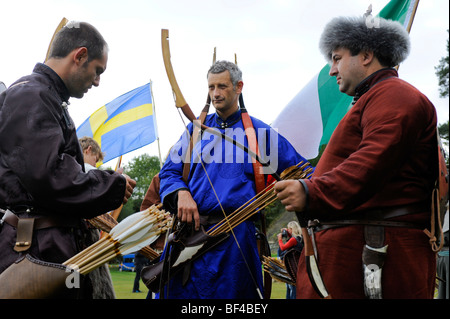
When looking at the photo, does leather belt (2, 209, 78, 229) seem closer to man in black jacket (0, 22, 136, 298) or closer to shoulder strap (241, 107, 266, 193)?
man in black jacket (0, 22, 136, 298)

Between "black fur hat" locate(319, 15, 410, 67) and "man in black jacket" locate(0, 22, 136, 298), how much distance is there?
1464mm

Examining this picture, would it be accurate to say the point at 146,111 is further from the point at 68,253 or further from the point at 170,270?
the point at 68,253

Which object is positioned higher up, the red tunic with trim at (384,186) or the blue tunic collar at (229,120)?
the blue tunic collar at (229,120)

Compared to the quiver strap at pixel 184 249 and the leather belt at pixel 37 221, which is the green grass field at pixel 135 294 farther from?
the leather belt at pixel 37 221

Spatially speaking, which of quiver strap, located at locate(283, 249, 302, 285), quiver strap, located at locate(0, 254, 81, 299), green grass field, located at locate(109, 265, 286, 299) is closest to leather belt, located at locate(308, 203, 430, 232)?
quiver strap, located at locate(283, 249, 302, 285)

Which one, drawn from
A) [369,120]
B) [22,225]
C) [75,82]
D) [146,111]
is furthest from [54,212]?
[146,111]

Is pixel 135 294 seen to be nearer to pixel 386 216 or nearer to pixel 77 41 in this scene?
→ pixel 77 41

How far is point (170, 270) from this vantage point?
370cm

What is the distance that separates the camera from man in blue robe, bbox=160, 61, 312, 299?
11.9 ft

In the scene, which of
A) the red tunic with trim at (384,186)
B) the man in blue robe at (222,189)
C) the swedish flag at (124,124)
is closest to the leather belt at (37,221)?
the man in blue robe at (222,189)

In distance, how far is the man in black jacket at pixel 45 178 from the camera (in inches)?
98.7

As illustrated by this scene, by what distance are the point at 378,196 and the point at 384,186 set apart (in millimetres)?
57

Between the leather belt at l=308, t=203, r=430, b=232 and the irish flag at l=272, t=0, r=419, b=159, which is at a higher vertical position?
the irish flag at l=272, t=0, r=419, b=159

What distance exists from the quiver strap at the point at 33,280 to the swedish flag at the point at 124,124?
508 cm
